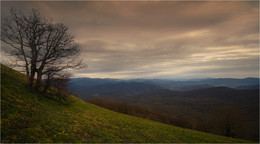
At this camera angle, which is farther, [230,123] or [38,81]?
[230,123]

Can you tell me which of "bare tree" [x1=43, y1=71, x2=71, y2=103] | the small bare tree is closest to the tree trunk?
"bare tree" [x1=43, y1=71, x2=71, y2=103]

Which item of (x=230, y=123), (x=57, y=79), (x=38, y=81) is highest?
(x=57, y=79)

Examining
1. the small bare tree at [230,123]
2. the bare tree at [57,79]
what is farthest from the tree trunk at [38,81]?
the small bare tree at [230,123]

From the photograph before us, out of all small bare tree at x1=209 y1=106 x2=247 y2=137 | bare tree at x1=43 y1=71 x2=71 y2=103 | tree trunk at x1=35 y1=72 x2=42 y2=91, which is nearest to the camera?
bare tree at x1=43 y1=71 x2=71 y2=103

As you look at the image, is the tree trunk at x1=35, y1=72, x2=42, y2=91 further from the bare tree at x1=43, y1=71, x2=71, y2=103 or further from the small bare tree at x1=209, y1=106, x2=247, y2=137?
the small bare tree at x1=209, y1=106, x2=247, y2=137

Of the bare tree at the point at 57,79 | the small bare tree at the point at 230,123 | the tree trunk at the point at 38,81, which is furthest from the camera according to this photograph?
the small bare tree at the point at 230,123

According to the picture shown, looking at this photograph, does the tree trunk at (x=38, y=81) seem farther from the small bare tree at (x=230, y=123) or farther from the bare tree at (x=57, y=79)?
the small bare tree at (x=230, y=123)

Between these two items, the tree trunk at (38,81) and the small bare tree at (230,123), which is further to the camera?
the small bare tree at (230,123)

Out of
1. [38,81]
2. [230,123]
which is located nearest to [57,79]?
[38,81]

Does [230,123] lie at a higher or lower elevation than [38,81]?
lower

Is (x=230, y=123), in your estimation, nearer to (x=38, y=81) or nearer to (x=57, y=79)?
(x=57, y=79)

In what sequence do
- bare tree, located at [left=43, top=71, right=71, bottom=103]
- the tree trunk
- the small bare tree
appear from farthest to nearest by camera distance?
the small bare tree
the tree trunk
bare tree, located at [left=43, top=71, right=71, bottom=103]

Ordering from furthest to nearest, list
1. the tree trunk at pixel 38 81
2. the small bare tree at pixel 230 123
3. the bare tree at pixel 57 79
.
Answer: the small bare tree at pixel 230 123 < the tree trunk at pixel 38 81 < the bare tree at pixel 57 79

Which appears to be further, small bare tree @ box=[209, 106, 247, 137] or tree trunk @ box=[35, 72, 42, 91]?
small bare tree @ box=[209, 106, 247, 137]
